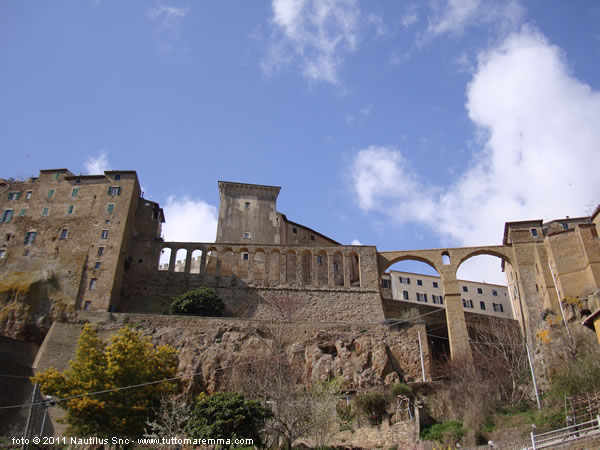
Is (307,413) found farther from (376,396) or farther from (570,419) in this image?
(570,419)

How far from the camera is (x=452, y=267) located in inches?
1731

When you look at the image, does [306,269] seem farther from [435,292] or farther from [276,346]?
[435,292]

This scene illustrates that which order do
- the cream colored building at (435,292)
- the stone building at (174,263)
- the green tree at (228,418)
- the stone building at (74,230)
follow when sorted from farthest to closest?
the cream colored building at (435,292) → the stone building at (74,230) → the stone building at (174,263) → the green tree at (228,418)

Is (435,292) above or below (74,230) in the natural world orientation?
above

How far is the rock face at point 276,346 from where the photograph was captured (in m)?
34.5

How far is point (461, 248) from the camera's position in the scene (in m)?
44.7

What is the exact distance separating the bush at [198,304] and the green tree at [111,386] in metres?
8.88

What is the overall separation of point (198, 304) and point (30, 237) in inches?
532

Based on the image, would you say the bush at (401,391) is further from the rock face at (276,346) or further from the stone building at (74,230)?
the stone building at (74,230)

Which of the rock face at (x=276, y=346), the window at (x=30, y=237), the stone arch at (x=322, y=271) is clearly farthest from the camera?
the stone arch at (x=322, y=271)

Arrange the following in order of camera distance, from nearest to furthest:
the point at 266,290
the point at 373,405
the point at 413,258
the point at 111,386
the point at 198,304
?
the point at 111,386
the point at 373,405
the point at 198,304
the point at 266,290
the point at 413,258

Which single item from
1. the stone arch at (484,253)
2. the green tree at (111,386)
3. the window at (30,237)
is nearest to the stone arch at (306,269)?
the stone arch at (484,253)

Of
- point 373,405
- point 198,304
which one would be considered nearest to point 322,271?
point 198,304

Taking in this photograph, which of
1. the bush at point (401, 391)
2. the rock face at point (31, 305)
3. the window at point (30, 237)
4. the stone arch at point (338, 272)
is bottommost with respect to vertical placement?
the bush at point (401, 391)
